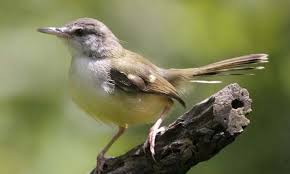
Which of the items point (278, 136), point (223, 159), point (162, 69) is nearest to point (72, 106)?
point (162, 69)

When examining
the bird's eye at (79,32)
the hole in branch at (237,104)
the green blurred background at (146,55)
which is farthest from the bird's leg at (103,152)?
the hole in branch at (237,104)

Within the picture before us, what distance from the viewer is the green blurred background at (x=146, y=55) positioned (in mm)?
5328

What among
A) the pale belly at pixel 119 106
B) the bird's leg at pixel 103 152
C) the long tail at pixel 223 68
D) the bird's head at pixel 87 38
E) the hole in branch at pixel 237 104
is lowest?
the bird's leg at pixel 103 152

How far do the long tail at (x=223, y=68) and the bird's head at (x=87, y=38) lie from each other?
46 centimetres

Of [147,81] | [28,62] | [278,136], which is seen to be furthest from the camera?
[28,62]

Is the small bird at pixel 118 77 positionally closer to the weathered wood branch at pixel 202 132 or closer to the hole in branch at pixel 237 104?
the weathered wood branch at pixel 202 132

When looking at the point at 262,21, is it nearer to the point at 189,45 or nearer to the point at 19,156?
the point at 189,45

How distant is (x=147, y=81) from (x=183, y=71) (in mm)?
470

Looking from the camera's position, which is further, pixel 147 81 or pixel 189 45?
pixel 189 45

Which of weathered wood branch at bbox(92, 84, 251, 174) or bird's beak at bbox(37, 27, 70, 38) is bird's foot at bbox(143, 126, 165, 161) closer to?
weathered wood branch at bbox(92, 84, 251, 174)

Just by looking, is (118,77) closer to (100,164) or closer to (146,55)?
(100,164)

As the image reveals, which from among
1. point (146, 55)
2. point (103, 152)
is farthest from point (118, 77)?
point (146, 55)

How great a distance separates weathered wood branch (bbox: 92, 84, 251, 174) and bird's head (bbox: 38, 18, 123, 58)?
50.4 inches

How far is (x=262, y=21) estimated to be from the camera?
224 inches
